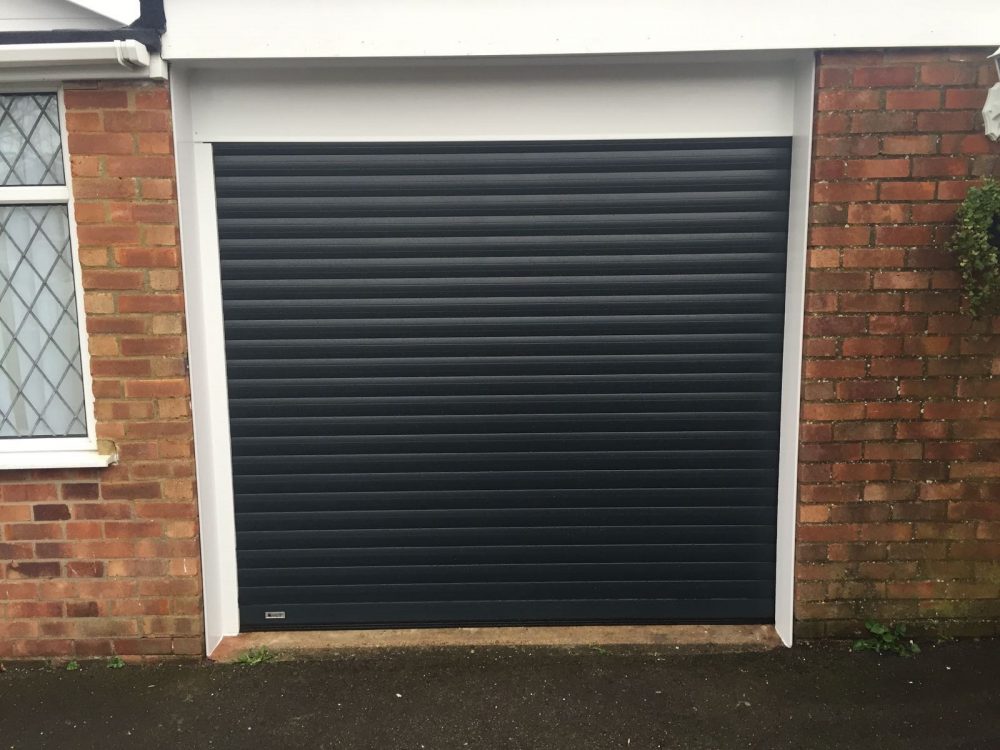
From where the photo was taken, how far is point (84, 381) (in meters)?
3.35

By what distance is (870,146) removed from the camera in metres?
3.23

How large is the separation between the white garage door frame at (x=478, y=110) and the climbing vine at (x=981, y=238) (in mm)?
612

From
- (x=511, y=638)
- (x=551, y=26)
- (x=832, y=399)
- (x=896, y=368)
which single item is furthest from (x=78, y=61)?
(x=896, y=368)

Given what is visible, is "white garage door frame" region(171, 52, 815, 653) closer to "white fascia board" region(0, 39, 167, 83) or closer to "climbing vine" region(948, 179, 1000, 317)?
"white fascia board" region(0, 39, 167, 83)

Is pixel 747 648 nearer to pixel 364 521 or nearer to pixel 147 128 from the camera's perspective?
pixel 364 521

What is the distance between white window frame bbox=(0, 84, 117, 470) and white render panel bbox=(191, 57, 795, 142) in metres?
0.60

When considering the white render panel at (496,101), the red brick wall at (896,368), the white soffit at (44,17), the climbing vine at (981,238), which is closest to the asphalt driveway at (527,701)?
the red brick wall at (896,368)

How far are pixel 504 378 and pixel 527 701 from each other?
4.68 feet

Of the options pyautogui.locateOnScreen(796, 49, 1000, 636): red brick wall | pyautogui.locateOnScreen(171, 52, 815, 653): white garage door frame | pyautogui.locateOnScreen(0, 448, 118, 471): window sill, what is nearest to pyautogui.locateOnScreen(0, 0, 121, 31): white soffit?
pyautogui.locateOnScreen(171, 52, 815, 653): white garage door frame

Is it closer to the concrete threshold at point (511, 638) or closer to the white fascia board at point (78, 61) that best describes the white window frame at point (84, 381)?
the white fascia board at point (78, 61)

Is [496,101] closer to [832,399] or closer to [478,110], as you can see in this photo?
[478,110]

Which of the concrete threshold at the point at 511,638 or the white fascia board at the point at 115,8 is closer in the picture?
the white fascia board at the point at 115,8

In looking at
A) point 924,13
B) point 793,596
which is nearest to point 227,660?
point 793,596

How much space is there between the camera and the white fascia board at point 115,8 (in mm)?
3002
